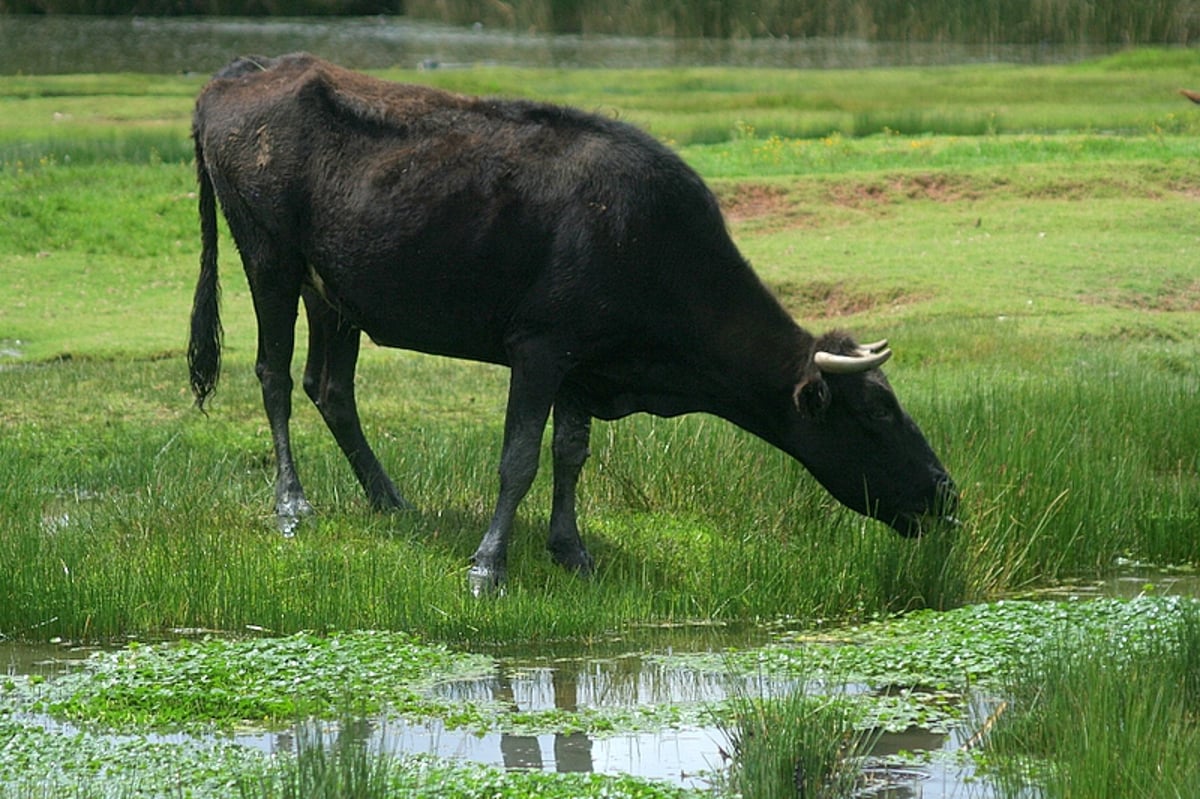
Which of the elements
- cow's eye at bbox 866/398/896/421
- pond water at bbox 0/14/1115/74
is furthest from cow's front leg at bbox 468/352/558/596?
pond water at bbox 0/14/1115/74

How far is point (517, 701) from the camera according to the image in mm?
6340

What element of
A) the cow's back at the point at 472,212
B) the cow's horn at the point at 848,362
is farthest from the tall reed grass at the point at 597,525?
the cow's back at the point at 472,212

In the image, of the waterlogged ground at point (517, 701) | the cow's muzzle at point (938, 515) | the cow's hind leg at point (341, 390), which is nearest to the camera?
the waterlogged ground at point (517, 701)

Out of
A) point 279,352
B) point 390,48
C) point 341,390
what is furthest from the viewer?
point 390,48

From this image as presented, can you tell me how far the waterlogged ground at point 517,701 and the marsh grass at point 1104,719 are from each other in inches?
6.3

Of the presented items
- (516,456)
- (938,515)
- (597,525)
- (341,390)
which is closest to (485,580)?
(516,456)

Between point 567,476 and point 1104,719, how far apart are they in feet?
11.6

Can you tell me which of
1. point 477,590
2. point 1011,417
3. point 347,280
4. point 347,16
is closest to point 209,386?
point 347,280

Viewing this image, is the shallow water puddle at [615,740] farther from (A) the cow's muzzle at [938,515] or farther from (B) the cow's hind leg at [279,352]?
(B) the cow's hind leg at [279,352]

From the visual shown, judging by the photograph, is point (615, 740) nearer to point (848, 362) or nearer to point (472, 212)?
point (848, 362)

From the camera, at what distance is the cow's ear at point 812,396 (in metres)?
7.59

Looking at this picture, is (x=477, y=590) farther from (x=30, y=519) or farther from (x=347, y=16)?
(x=347, y=16)

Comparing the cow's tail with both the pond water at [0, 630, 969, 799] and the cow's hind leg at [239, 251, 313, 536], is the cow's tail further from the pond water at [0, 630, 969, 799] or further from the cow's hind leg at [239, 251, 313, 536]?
the pond water at [0, 630, 969, 799]

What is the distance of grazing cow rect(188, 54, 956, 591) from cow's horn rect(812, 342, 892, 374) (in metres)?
0.01
